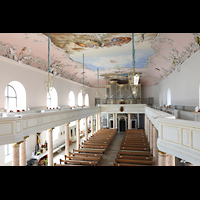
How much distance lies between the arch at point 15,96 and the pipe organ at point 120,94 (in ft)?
51.0

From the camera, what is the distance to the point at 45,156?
45.6 ft

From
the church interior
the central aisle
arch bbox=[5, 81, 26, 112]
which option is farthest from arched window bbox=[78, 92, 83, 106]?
arch bbox=[5, 81, 26, 112]

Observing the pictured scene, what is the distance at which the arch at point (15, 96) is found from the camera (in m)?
11.1

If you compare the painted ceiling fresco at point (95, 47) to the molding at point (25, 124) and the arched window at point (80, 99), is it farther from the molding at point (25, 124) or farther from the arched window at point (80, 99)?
the arched window at point (80, 99)

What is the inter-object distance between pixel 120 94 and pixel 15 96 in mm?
16735

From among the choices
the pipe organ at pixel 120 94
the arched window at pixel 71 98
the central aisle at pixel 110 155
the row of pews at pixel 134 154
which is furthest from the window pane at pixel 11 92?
the pipe organ at pixel 120 94

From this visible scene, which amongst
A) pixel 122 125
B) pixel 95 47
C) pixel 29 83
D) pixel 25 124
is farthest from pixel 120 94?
pixel 25 124

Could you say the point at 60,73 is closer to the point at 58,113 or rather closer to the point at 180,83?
the point at 58,113

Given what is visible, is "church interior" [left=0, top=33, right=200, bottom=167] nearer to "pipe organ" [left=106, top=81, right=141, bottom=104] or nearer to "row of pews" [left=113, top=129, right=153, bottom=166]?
"row of pews" [left=113, top=129, right=153, bottom=166]

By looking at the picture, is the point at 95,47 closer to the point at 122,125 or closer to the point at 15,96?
the point at 15,96

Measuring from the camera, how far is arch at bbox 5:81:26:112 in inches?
439

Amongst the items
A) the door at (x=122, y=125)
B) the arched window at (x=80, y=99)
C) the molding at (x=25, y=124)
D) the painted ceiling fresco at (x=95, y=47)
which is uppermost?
the painted ceiling fresco at (x=95, y=47)

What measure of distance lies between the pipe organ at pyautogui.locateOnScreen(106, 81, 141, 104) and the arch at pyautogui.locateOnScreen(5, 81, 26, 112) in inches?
613

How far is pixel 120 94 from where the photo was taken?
987 inches
